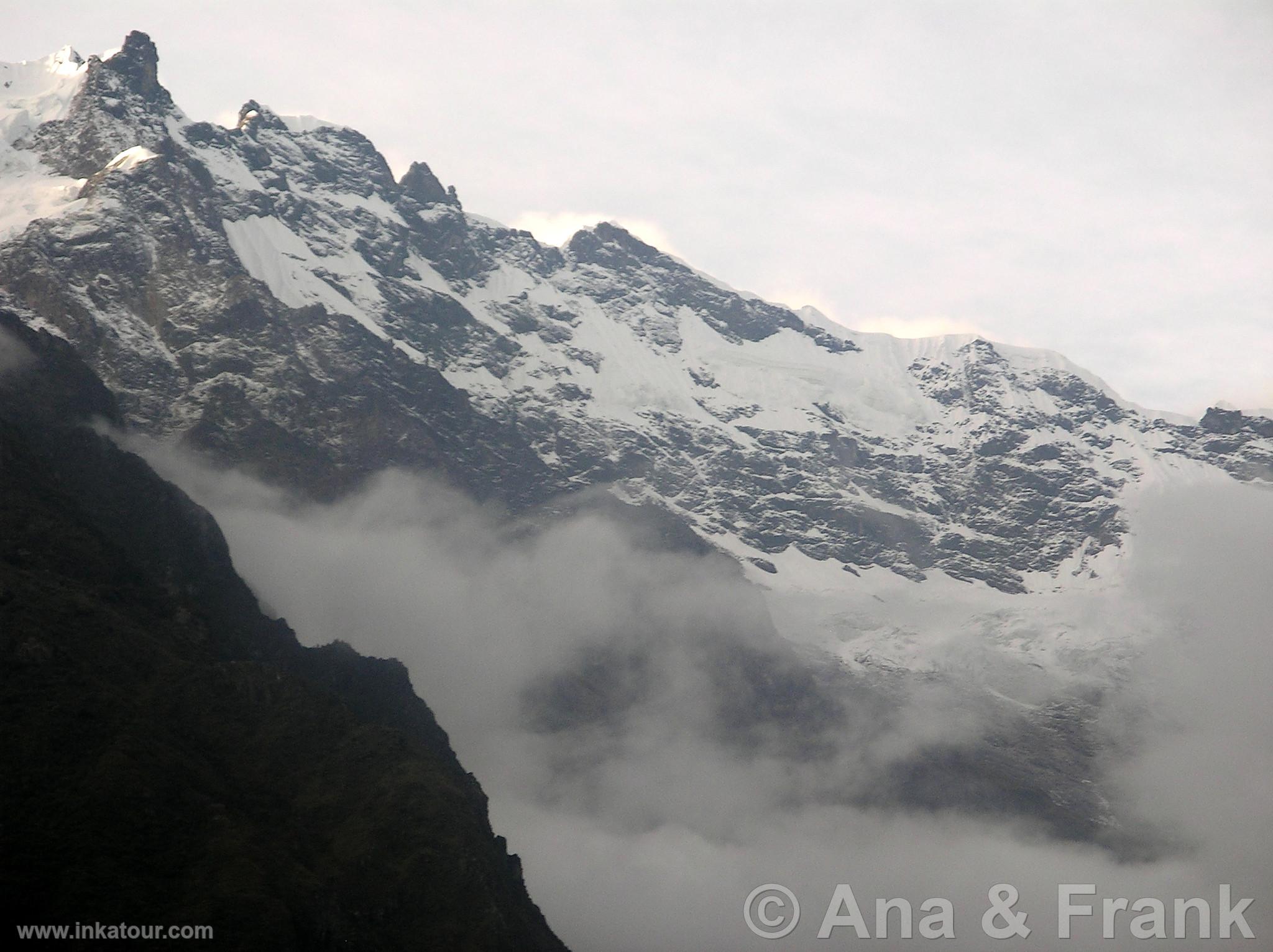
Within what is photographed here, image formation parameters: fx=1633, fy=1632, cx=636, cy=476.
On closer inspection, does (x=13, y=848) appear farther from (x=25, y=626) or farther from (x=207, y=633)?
(x=207, y=633)

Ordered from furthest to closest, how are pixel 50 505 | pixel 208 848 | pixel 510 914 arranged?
pixel 50 505 < pixel 510 914 < pixel 208 848

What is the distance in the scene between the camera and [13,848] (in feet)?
465

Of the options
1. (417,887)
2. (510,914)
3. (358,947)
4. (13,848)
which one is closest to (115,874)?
(13,848)

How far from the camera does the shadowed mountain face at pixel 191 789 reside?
476 ft

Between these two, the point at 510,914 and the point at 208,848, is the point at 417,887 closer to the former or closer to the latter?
the point at 510,914

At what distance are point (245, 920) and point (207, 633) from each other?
5891 cm

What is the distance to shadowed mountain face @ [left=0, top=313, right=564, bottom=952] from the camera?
14500 centimetres

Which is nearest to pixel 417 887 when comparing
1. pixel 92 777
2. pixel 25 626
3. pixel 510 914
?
pixel 510 914

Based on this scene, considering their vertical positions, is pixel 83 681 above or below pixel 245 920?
above

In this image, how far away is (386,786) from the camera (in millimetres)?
181875

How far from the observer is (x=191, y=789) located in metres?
161

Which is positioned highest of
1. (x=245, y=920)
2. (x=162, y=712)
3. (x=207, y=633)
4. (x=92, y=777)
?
(x=207, y=633)

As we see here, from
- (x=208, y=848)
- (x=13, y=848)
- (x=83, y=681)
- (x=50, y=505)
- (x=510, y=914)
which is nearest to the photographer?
(x=13, y=848)

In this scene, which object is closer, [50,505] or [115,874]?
[115,874]
